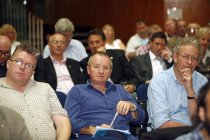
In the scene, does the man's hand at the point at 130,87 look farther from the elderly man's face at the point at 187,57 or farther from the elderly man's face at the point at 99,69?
the elderly man's face at the point at 187,57

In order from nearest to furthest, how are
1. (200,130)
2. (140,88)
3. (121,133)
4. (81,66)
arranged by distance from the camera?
1. (200,130)
2. (121,133)
3. (140,88)
4. (81,66)

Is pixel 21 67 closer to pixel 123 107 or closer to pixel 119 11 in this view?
pixel 123 107

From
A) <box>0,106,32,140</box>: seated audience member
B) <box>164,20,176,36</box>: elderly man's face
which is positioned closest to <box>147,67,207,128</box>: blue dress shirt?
<box>0,106,32,140</box>: seated audience member

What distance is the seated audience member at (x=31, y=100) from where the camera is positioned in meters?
3.20

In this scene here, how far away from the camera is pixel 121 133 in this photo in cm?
337

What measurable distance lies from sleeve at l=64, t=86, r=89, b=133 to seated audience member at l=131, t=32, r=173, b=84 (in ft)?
6.06

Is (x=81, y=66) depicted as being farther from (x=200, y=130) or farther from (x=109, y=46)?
(x=200, y=130)

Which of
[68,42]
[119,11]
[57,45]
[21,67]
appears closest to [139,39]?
[119,11]

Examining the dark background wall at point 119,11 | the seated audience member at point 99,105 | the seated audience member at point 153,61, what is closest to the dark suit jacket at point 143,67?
the seated audience member at point 153,61

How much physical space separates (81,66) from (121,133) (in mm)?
1908

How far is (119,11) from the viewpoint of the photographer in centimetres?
1023

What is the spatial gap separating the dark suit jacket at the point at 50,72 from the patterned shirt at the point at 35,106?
128 cm

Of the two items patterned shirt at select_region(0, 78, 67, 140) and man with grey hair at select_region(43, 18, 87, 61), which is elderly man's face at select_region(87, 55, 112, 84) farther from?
man with grey hair at select_region(43, 18, 87, 61)

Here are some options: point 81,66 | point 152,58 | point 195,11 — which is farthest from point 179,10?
point 81,66
